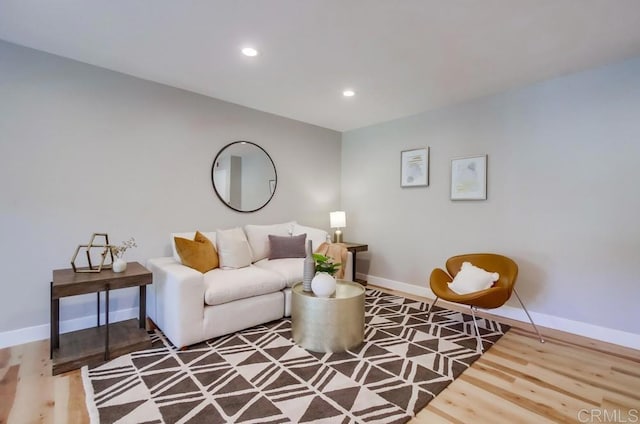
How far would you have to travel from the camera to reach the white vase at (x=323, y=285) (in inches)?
97.4

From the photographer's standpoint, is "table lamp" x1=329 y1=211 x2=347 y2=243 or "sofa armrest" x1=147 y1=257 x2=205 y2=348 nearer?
"sofa armrest" x1=147 y1=257 x2=205 y2=348

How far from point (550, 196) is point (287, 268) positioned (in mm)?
2728

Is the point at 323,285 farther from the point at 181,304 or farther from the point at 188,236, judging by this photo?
the point at 188,236

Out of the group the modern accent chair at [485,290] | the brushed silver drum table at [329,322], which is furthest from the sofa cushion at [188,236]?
the modern accent chair at [485,290]

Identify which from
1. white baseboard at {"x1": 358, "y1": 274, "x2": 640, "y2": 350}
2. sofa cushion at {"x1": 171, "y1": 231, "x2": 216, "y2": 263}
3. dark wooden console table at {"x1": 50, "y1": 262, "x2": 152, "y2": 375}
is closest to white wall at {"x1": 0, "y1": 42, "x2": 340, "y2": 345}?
sofa cushion at {"x1": 171, "y1": 231, "x2": 216, "y2": 263}

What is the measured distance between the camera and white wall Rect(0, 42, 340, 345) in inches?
98.3

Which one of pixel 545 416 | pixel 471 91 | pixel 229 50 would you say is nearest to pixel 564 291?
pixel 545 416

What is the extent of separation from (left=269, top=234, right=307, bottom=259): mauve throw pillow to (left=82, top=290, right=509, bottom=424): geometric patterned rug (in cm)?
100

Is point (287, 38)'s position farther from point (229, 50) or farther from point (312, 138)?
point (312, 138)

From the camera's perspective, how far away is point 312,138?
15.4ft

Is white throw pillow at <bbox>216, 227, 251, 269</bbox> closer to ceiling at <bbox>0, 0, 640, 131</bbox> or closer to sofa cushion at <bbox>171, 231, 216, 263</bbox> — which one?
sofa cushion at <bbox>171, 231, 216, 263</bbox>

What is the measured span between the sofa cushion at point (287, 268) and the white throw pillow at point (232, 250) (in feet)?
0.80

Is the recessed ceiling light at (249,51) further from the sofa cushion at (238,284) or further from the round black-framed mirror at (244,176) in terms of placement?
the sofa cushion at (238,284)

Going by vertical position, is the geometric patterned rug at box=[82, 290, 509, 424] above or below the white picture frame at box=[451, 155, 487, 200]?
below
